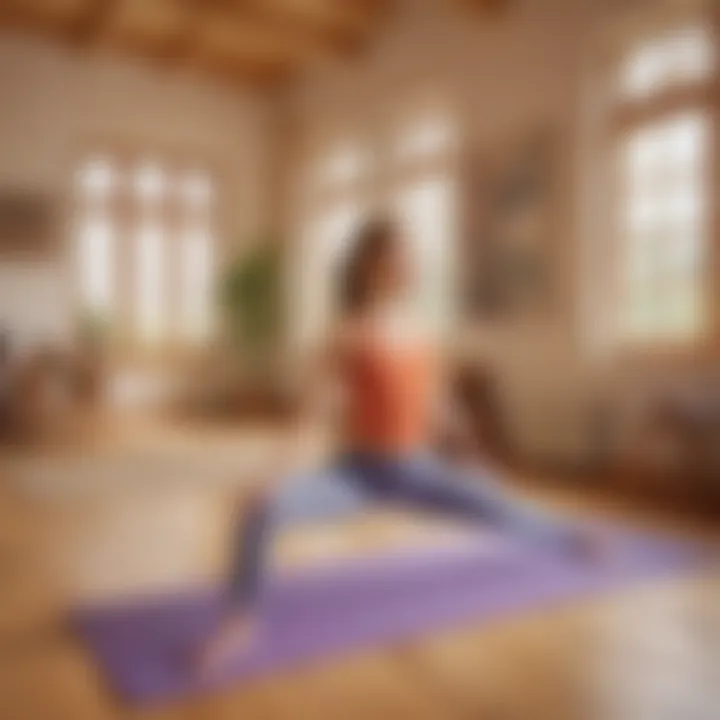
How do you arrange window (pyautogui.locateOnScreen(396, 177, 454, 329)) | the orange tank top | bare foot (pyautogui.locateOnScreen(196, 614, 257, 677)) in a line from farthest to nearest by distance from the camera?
window (pyautogui.locateOnScreen(396, 177, 454, 329))
the orange tank top
bare foot (pyautogui.locateOnScreen(196, 614, 257, 677))

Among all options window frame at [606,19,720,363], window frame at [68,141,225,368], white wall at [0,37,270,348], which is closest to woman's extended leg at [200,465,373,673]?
white wall at [0,37,270,348]

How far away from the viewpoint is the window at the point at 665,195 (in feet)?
12.1

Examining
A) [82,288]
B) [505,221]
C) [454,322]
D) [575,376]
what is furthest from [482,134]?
[82,288]

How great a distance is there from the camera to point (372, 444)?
1768mm

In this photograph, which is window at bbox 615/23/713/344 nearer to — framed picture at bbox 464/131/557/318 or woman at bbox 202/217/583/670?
framed picture at bbox 464/131/557/318

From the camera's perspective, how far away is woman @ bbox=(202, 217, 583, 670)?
1.62 meters

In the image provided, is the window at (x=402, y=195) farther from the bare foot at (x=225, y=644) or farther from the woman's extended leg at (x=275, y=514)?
the bare foot at (x=225, y=644)

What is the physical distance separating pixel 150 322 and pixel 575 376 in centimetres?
230

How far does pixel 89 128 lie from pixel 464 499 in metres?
2.94

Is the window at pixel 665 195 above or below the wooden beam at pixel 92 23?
below

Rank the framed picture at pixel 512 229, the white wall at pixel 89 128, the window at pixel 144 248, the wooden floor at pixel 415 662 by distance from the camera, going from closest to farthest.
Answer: the wooden floor at pixel 415 662 < the white wall at pixel 89 128 < the window at pixel 144 248 < the framed picture at pixel 512 229

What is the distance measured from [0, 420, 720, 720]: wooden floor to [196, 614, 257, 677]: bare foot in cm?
13

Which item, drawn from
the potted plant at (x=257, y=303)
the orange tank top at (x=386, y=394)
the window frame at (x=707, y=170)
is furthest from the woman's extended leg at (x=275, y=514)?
the potted plant at (x=257, y=303)

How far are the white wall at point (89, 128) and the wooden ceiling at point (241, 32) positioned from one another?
0.48ft
